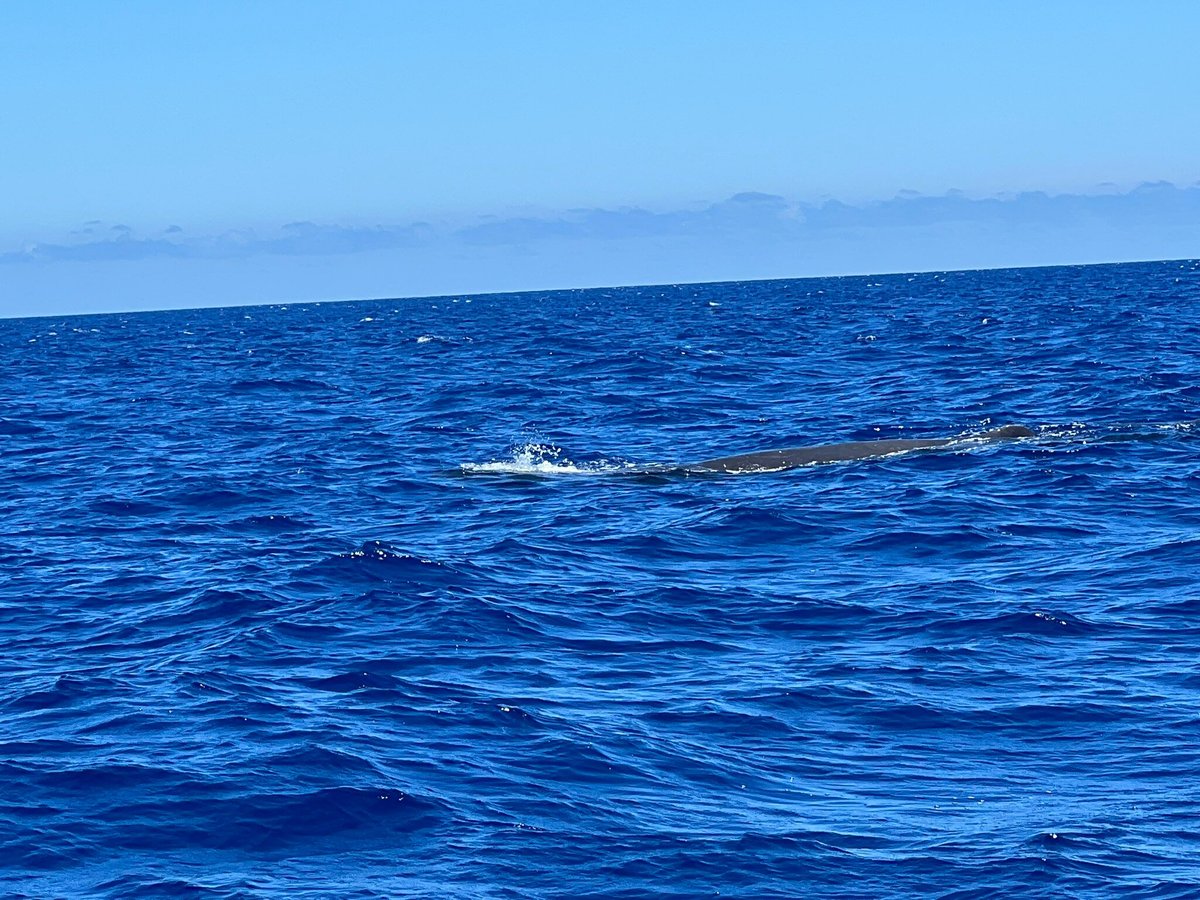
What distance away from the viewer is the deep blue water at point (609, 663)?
34.3 ft

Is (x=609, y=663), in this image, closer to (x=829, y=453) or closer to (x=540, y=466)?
(x=829, y=453)

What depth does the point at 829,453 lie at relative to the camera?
2956 cm

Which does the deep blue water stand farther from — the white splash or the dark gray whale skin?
the dark gray whale skin

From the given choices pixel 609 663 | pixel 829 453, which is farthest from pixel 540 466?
pixel 609 663

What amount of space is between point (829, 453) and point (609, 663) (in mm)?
14850

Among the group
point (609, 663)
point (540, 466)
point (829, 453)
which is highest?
point (829, 453)

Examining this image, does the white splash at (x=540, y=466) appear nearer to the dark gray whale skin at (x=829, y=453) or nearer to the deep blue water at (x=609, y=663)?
the deep blue water at (x=609, y=663)

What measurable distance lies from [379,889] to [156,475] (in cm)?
2274

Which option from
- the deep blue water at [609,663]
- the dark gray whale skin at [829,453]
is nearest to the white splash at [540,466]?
the deep blue water at [609,663]

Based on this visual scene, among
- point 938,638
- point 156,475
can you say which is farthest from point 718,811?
point 156,475

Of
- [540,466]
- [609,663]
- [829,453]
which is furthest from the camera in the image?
[540,466]

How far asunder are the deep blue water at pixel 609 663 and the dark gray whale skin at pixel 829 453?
0.89m

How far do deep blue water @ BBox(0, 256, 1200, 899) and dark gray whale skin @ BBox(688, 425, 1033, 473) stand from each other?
0.89 meters

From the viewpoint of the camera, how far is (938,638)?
15.9 m
